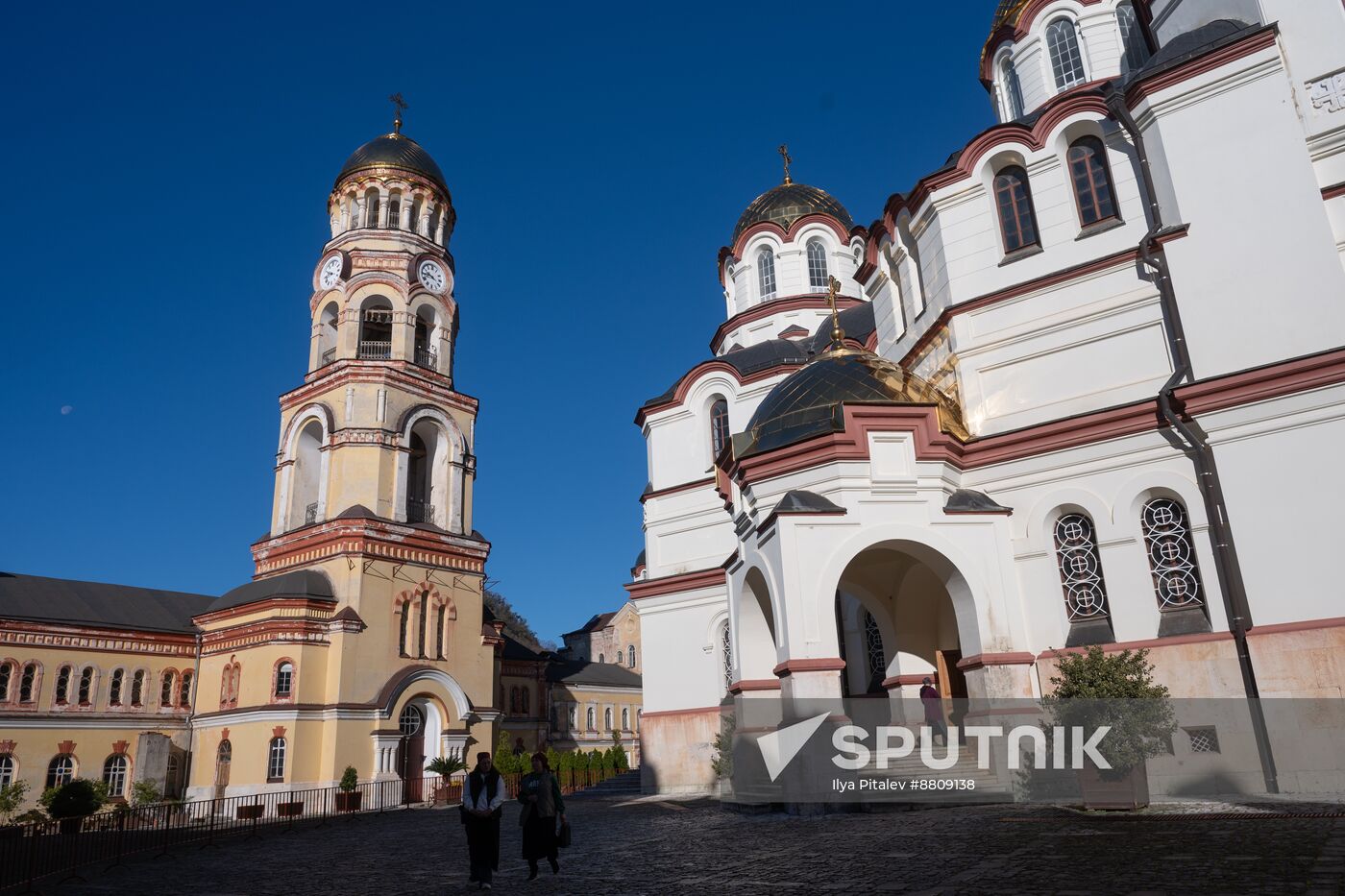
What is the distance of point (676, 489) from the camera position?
23016 millimetres

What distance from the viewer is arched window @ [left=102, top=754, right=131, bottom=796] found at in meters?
29.5

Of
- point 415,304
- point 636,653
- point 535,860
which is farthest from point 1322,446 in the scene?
point 636,653

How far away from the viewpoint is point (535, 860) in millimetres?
8531

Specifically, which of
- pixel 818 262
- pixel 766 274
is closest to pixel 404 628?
pixel 766 274

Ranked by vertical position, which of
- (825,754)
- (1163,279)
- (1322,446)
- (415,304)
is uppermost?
(415,304)

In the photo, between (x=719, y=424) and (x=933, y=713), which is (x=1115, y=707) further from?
(x=719, y=424)

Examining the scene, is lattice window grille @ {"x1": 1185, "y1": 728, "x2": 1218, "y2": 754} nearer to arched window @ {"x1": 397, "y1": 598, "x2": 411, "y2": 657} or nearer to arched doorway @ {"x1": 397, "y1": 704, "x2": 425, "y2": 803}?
arched doorway @ {"x1": 397, "y1": 704, "x2": 425, "y2": 803}

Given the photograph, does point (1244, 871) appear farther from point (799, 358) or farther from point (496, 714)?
point (496, 714)

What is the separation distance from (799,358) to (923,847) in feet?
49.4

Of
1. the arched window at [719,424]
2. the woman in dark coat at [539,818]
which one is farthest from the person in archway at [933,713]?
the arched window at [719,424]

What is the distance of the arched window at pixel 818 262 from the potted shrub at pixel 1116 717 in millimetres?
17890

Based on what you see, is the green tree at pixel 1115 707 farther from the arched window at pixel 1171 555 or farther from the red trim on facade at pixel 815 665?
the red trim on facade at pixel 815 665

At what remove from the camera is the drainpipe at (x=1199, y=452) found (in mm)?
11555

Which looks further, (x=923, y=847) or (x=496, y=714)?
(x=496, y=714)
